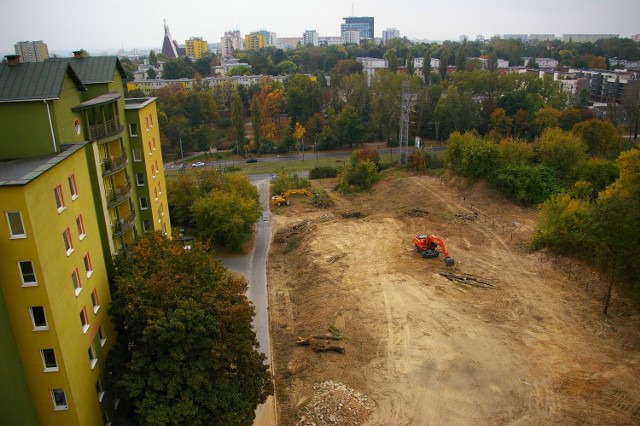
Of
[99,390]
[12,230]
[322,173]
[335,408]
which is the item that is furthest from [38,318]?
[322,173]

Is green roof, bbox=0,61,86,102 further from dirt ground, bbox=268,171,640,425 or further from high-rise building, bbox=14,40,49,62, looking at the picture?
high-rise building, bbox=14,40,49,62

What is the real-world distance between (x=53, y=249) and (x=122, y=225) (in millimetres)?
8193

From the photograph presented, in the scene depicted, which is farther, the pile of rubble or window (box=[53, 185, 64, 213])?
the pile of rubble

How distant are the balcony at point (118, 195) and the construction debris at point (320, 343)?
11.9 m

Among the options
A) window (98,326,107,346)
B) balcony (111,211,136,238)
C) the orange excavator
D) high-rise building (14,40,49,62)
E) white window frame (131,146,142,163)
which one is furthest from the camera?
high-rise building (14,40,49,62)

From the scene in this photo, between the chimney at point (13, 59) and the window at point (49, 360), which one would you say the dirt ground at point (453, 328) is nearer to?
the window at point (49, 360)

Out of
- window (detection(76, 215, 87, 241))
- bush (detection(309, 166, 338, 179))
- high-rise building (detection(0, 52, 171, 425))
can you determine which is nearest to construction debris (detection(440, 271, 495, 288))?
high-rise building (detection(0, 52, 171, 425))

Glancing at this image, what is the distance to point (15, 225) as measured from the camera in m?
13.5

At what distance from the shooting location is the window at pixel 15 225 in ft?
44.0

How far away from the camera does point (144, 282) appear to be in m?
18.0

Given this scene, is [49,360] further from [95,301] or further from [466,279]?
[466,279]

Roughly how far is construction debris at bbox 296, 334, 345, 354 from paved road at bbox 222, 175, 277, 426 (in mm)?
1928

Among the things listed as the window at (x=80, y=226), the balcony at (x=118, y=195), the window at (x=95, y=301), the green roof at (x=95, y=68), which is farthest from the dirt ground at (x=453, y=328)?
the green roof at (x=95, y=68)

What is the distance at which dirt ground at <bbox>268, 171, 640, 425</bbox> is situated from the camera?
68.5 ft
